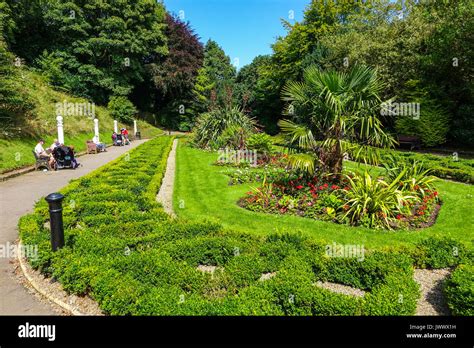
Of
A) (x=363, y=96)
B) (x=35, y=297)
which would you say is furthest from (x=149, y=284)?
(x=363, y=96)

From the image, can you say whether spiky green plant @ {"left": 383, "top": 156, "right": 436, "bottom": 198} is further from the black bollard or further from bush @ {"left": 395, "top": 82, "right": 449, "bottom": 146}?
bush @ {"left": 395, "top": 82, "right": 449, "bottom": 146}

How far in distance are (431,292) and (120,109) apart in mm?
33148

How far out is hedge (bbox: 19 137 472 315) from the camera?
3215 millimetres

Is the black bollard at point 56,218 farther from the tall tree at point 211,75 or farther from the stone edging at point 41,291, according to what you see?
the tall tree at point 211,75

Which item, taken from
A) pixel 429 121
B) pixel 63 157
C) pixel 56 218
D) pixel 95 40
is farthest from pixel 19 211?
pixel 95 40

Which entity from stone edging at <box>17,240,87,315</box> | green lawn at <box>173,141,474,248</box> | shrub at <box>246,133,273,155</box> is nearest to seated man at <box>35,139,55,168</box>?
green lawn at <box>173,141,474,248</box>

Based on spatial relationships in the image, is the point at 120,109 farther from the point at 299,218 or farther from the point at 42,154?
the point at 299,218

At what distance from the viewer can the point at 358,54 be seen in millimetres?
21344

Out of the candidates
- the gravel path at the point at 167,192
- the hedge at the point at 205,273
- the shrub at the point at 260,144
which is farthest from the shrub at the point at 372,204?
the shrub at the point at 260,144

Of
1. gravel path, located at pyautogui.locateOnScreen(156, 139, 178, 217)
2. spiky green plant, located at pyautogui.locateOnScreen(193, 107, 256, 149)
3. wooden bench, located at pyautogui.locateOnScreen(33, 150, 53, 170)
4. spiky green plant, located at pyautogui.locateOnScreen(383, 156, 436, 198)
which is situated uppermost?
spiky green plant, located at pyautogui.locateOnScreen(193, 107, 256, 149)

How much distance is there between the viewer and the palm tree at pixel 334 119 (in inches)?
264

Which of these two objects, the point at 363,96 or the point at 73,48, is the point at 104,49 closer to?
the point at 73,48

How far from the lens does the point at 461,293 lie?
10.5 feet

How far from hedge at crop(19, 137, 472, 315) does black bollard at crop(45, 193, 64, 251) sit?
0.43 feet
